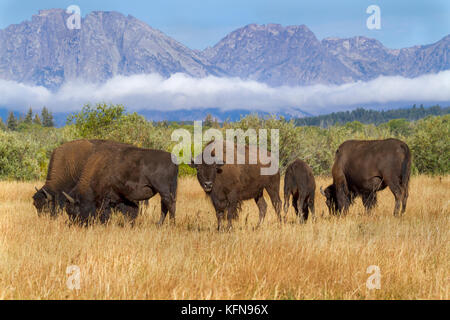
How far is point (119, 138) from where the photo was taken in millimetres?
21812

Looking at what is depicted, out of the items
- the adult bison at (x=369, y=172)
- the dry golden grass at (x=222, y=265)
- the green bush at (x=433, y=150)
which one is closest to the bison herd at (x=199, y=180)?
the adult bison at (x=369, y=172)

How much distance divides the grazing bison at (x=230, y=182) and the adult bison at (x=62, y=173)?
3.12 meters

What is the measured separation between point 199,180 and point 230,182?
2.53ft

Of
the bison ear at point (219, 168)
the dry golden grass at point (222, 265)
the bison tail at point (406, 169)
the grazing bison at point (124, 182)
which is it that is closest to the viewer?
the dry golden grass at point (222, 265)

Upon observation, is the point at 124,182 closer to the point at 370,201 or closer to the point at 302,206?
the point at 302,206

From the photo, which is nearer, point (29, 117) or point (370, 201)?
point (370, 201)

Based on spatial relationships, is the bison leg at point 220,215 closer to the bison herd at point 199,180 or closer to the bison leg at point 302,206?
the bison herd at point 199,180

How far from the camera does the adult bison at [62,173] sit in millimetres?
10836

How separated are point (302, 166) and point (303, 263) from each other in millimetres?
5198

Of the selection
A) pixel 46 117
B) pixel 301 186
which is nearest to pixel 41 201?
pixel 301 186

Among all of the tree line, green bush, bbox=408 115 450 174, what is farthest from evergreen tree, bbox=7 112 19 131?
green bush, bbox=408 115 450 174

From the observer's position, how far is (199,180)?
8.95m

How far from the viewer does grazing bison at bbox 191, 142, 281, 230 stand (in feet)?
28.9
